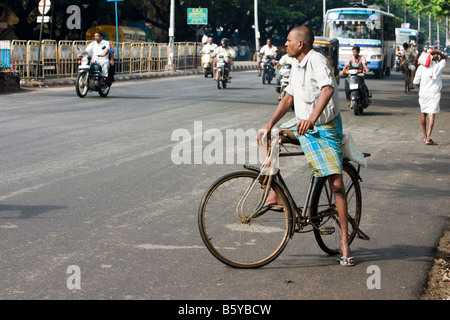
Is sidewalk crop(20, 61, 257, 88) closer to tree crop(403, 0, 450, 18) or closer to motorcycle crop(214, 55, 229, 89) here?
motorcycle crop(214, 55, 229, 89)

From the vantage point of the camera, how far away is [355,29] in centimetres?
3659

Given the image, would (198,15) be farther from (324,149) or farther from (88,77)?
(324,149)

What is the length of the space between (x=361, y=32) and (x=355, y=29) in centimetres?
37

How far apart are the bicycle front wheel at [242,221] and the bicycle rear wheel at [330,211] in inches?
10.3

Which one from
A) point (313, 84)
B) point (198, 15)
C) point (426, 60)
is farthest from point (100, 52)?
point (198, 15)

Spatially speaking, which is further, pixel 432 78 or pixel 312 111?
pixel 432 78

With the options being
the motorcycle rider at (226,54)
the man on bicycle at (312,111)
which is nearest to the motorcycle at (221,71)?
the motorcycle rider at (226,54)

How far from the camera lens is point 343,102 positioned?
20750 millimetres

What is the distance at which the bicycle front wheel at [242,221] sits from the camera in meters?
5.03

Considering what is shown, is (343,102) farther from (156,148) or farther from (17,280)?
(17,280)

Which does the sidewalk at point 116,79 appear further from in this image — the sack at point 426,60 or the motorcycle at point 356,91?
the sack at point 426,60

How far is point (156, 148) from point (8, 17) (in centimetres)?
3424
